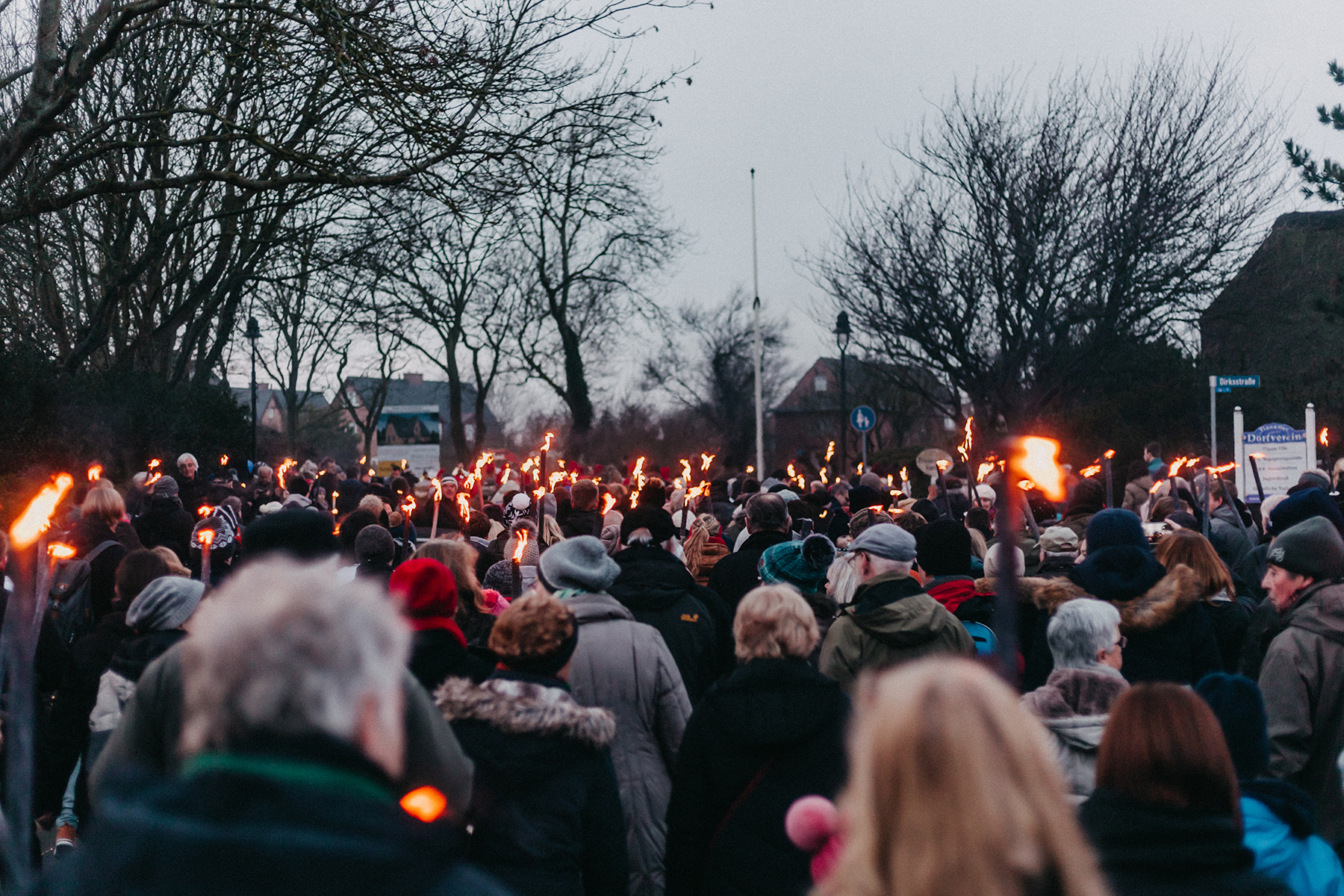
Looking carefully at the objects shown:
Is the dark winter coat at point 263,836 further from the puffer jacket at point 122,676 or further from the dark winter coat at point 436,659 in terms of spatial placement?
the puffer jacket at point 122,676

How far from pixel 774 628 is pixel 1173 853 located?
1659 mm

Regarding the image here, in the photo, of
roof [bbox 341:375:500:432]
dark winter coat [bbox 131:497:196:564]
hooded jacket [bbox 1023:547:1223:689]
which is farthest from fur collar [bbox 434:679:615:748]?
roof [bbox 341:375:500:432]

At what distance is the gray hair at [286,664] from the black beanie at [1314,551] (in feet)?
14.6

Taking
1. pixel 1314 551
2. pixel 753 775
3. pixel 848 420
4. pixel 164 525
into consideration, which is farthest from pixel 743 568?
pixel 848 420

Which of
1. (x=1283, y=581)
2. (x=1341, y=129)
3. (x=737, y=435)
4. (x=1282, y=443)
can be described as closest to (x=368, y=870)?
(x=1283, y=581)

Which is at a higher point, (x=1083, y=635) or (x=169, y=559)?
(x=169, y=559)

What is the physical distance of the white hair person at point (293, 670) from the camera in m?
1.69

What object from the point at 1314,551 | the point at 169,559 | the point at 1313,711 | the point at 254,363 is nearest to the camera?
the point at 1313,711

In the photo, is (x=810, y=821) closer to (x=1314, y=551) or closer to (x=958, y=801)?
(x=958, y=801)

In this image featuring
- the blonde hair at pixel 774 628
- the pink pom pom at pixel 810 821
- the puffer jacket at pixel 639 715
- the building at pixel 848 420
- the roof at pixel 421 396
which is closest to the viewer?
the pink pom pom at pixel 810 821

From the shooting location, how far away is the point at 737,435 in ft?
185

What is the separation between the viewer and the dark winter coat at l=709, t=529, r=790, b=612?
25.6 feet

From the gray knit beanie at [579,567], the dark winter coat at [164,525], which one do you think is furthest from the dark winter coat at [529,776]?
the dark winter coat at [164,525]

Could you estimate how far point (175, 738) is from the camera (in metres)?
3.17
